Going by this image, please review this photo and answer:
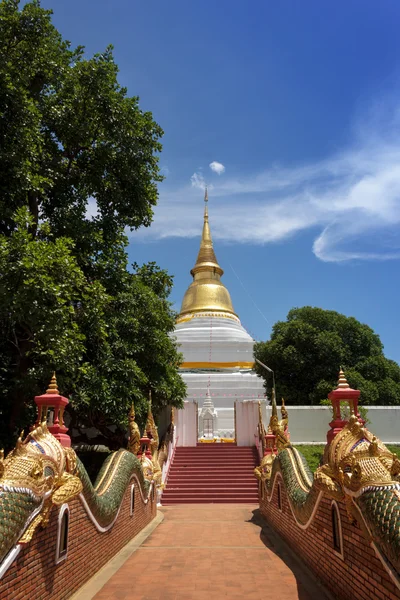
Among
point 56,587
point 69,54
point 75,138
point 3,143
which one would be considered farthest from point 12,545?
point 69,54

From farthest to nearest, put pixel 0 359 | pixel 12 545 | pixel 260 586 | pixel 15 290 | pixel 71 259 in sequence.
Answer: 1. pixel 0 359
2. pixel 71 259
3. pixel 15 290
4. pixel 260 586
5. pixel 12 545

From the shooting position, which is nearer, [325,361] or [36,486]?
[36,486]

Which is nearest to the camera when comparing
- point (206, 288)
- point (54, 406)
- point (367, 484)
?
point (367, 484)

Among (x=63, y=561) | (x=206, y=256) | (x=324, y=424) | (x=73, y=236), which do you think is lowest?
(x=63, y=561)

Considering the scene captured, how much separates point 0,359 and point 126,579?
21.0 ft

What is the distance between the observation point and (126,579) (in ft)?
21.2

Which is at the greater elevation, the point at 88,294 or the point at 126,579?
the point at 88,294

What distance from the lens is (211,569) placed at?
696 centimetres

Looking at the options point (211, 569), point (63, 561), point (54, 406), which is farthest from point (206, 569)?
point (54, 406)

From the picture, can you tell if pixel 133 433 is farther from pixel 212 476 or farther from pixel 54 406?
pixel 212 476

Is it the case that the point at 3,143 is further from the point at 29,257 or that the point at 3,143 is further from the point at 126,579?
the point at 126,579

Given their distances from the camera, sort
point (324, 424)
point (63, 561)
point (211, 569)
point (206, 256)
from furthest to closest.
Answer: point (206, 256)
point (324, 424)
point (211, 569)
point (63, 561)

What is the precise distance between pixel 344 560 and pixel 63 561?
3233 mm

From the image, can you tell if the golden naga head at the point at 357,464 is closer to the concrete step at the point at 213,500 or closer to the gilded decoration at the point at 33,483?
the gilded decoration at the point at 33,483
